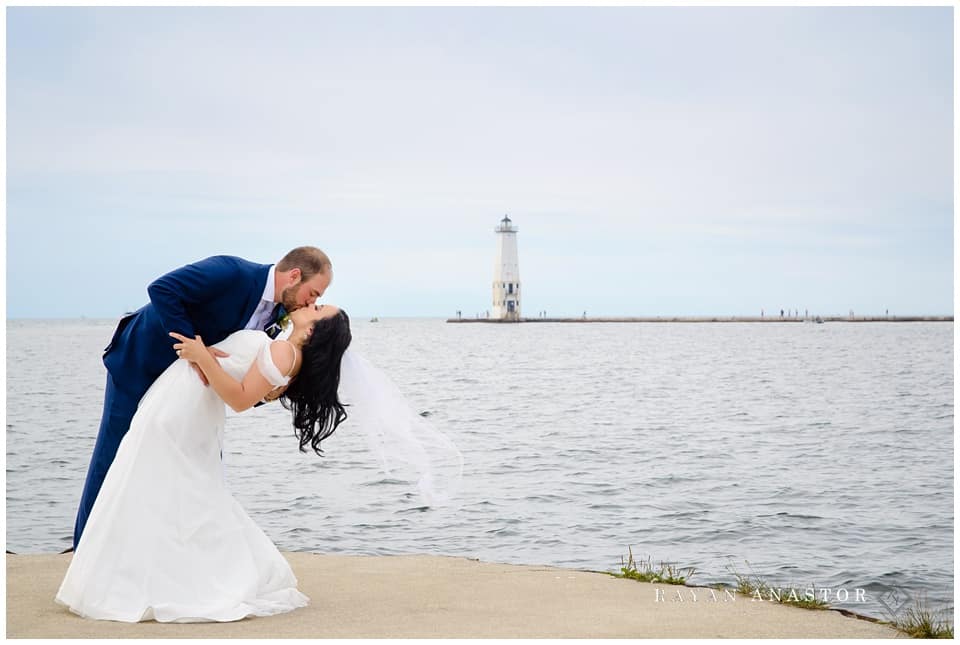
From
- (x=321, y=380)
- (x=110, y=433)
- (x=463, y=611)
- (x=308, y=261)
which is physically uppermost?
(x=308, y=261)

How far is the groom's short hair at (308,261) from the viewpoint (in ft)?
16.5

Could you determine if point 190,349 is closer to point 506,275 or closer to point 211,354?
point 211,354

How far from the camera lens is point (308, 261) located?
5035 mm

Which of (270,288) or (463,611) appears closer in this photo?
(270,288)

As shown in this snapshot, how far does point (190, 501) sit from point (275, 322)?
1.06 meters

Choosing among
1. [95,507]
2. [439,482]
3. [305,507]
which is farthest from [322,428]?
[305,507]

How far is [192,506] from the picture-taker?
16.4 feet

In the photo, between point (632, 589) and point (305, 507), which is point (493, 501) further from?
point (632, 589)

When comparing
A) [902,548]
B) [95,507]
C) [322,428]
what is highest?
[322,428]

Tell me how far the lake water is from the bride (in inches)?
177

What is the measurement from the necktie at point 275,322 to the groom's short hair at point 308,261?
317mm

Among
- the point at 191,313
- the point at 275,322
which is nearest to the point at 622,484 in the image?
the point at 275,322

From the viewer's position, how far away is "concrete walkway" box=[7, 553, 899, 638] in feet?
15.6

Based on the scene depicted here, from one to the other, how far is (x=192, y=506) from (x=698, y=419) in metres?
18.3
